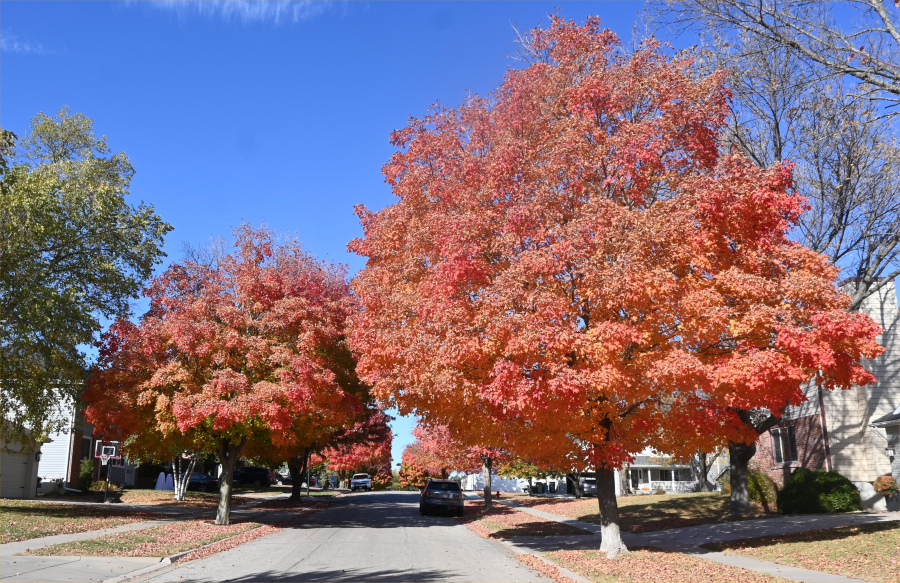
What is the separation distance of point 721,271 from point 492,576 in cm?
759

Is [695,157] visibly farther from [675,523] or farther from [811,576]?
[675,523]

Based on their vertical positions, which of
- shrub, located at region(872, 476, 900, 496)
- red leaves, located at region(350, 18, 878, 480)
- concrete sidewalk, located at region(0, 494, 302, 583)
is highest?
red leaves, located at region(350, 18, 878, 480)

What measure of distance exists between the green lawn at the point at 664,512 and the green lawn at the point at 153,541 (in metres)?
12.8

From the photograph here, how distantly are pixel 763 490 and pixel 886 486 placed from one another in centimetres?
407

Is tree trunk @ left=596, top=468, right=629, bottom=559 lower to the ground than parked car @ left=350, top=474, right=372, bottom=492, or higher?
higher

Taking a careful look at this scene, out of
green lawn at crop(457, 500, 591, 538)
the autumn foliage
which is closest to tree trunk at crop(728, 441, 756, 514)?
green lawn at crop(457, 500, 591, 538)

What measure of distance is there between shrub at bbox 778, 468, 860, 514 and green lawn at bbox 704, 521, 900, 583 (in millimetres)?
4721

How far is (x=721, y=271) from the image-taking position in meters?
13.4

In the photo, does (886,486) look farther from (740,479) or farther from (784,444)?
(784,444)

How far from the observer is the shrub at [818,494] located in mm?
21734

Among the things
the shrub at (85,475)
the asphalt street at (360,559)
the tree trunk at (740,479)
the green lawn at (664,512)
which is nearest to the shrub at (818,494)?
the green lawn at (664,512)

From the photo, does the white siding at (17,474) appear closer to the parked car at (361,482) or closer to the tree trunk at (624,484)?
the tree trunk at (624,484)

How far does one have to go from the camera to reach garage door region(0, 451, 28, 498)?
28.3 m

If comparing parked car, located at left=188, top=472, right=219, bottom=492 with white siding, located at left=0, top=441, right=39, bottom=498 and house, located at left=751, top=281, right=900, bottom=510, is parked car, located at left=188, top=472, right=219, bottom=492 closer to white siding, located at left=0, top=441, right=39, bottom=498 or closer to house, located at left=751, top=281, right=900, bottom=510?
white siding, located at left=0, top=441, right=39, bottom=498
